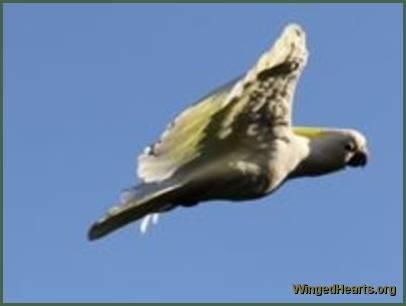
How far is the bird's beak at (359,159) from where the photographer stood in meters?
8.89

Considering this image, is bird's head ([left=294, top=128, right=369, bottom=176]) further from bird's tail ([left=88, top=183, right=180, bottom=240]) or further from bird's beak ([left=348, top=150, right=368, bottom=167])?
bird's tail ([left=88, top=183, right=180, bottom=240])

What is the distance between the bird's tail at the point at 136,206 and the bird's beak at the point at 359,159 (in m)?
1.39

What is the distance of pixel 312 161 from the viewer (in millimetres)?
8617

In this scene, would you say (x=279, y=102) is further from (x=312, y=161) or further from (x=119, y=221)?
(x=119, y=221)

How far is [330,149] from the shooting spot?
28.6ft

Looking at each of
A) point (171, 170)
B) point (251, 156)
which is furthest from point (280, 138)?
point (171, 170)

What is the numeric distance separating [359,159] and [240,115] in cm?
122

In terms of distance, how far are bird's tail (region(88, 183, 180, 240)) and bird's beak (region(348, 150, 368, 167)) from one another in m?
1.39

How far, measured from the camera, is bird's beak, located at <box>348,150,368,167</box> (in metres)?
8.89

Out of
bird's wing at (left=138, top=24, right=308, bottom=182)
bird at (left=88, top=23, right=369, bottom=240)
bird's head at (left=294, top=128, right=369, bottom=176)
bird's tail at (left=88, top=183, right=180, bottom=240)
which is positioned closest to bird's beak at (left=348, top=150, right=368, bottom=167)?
bird's head at (left=294, top=128, right=369, bottom=176)

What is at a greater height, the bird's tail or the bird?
the bird

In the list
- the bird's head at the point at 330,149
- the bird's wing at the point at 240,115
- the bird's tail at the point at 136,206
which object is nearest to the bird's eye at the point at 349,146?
the bird's head at the point at 330,149

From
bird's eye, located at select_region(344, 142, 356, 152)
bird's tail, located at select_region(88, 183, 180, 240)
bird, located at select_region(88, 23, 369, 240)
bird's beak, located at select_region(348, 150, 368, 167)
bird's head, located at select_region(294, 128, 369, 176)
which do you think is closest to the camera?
bird, located at select_region(88, 23, 369, 240)

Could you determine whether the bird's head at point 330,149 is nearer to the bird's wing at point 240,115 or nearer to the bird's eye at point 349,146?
the bird's eye at point 349,146
